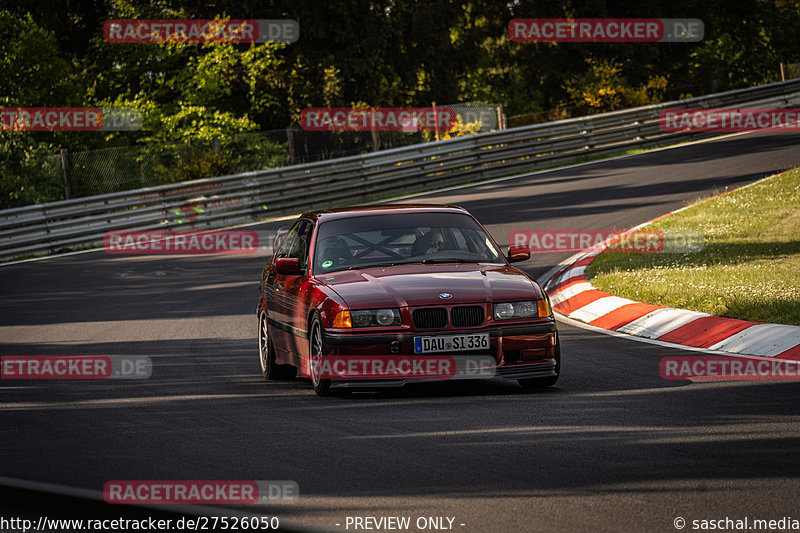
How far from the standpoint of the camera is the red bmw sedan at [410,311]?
8273 millimetres

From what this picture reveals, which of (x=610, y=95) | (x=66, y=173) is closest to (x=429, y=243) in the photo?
(x=66, y=173)

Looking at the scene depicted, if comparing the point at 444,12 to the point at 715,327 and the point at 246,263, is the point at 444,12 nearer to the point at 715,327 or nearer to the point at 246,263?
the point at 246,263

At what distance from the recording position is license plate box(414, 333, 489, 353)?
823 cm

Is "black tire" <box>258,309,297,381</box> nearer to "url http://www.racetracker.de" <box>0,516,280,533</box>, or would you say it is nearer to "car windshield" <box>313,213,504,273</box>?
"car windshield" <box>313,213,504,273</box>

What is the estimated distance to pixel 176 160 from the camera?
96.3 feet

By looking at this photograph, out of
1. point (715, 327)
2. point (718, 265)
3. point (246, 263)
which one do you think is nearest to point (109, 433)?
point (715, 327)

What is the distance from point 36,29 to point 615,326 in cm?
2577

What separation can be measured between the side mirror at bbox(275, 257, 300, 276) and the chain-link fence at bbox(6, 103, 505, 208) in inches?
759


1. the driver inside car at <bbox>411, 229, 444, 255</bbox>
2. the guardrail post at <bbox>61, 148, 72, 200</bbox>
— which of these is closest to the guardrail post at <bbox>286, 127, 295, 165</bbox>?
the guardrail post at <bbox>61, 148, 72, 200</bbox>

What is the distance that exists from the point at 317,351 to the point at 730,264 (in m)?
6.67

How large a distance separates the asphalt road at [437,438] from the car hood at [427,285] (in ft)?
2.54

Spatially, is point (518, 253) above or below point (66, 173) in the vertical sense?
below

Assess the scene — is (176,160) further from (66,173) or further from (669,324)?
(669,324)

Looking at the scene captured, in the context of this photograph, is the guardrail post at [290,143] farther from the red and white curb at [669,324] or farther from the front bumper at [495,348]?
the front bumper at [495,348]
